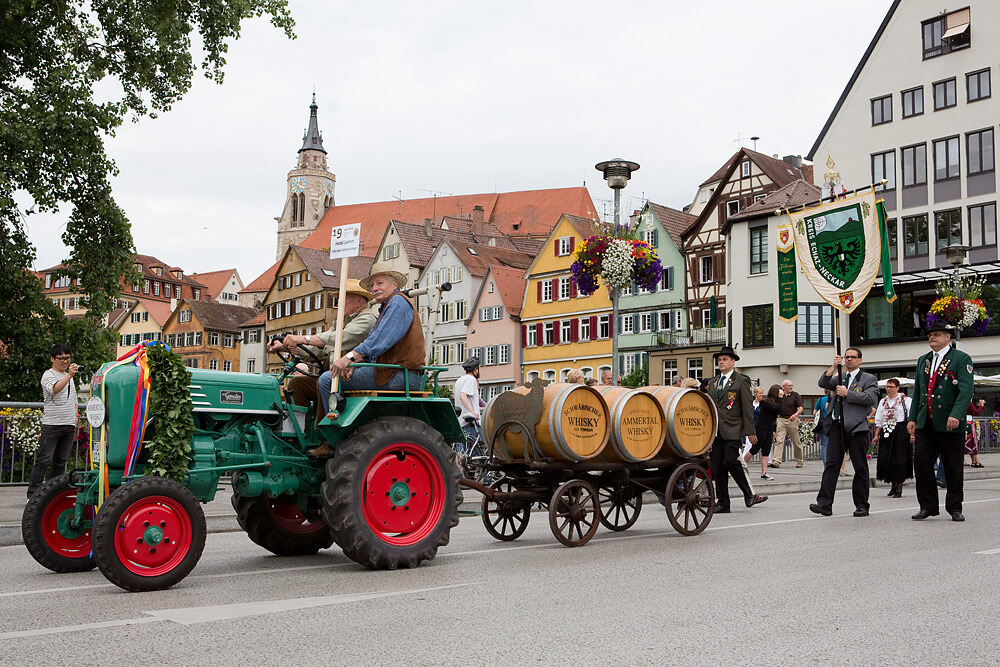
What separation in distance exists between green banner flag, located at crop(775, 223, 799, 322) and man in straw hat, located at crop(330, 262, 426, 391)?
32.5 feet

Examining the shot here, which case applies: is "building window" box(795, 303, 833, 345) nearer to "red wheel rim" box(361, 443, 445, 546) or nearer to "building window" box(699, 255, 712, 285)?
"building window" box(699, 255, 712, 285)

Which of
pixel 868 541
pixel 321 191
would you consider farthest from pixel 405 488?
pixel 321 191

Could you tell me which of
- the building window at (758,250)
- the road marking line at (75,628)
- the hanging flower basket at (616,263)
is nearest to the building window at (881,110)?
the building window at (758,250)

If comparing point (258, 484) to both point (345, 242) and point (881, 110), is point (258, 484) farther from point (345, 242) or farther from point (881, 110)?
point (881, 110)

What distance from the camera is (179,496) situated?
262 inches

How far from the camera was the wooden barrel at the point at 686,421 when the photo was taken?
1001 centimetres

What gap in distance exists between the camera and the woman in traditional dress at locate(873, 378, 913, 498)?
16.2 m

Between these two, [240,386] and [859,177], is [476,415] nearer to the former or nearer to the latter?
[240,386]

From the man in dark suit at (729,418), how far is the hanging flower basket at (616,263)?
5.69m

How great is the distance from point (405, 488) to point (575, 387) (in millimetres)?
2025

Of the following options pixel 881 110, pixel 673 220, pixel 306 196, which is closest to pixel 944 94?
pixel 881 110

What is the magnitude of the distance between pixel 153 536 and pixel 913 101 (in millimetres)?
47061

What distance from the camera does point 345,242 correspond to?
8.13 meters

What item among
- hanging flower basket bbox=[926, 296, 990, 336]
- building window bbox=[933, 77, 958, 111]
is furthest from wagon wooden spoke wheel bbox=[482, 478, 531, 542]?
building window bbox=[933, 77, 958, 111]
